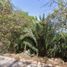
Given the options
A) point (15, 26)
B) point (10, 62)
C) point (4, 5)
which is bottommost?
point (10, 62)

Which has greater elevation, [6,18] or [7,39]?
[6,18]

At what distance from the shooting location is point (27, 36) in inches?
560

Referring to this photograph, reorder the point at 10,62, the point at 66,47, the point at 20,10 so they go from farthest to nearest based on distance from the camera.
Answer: the point at 20,10, the point at 66,47, the point at 10,62

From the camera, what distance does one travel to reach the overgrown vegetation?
45.4 ft

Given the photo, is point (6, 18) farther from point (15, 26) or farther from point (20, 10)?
point (20, 10)

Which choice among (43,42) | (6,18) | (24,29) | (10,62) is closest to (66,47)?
(43,42)

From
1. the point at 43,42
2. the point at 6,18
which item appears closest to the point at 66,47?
the point at 43,42

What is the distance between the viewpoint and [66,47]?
1373 cm

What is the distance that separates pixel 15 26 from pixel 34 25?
1.03m

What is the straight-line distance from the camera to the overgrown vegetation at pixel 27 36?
13852 millimetres

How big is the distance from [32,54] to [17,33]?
1683mm

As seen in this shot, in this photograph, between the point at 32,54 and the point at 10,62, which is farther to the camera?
the point at 32,54

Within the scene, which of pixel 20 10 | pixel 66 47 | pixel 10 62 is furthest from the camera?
pixel 20 10

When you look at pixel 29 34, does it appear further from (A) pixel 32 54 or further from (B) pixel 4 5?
(B) pixel 4 5
